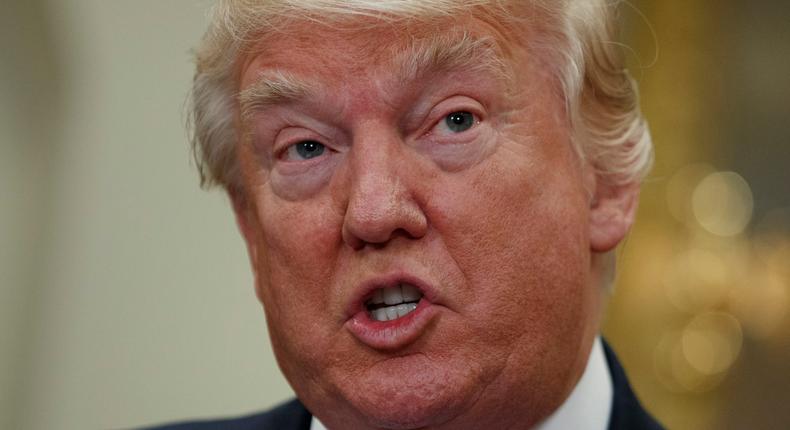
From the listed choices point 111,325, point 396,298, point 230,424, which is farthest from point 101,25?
point 396,298

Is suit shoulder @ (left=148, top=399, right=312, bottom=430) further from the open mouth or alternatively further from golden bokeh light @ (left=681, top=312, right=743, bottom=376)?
golden bokeh light @ (left=681, top=312, right=743, bottom=376)

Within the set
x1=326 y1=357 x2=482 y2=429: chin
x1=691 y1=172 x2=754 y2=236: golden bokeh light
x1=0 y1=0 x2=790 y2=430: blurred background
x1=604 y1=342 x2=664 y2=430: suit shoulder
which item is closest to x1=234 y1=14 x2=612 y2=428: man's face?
x1=326 y1=357 x2=482 y2=429: chin

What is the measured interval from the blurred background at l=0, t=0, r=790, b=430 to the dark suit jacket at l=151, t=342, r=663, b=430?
130cm

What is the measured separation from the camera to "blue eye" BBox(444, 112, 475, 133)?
2.58m

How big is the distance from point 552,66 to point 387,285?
1.71 ft

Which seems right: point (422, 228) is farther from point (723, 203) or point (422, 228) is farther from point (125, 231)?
point (723, 203)

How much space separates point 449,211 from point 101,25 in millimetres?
2739

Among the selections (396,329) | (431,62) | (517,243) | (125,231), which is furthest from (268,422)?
(125,231)

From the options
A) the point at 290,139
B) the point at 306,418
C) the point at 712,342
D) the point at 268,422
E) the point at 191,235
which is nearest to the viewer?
the point at 290,139

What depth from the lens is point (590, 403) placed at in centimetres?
281

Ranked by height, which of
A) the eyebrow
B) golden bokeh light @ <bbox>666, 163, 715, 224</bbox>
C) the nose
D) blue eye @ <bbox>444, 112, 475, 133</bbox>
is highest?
the eyebrow

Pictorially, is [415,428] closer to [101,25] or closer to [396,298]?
[396,298]

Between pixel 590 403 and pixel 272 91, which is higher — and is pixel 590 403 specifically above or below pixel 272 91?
below

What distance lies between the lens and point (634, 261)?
528 centimetres
